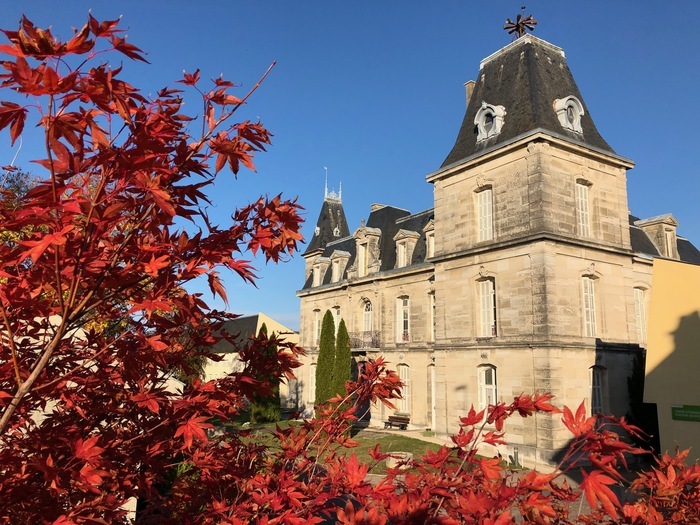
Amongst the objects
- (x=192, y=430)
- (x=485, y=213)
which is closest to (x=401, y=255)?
(x=485, y=213)

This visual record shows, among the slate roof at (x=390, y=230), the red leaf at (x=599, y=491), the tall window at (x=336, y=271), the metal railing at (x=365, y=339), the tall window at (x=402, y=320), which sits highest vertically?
the slate roof at (x=390, y=230)

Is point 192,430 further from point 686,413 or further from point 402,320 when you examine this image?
point 402,320

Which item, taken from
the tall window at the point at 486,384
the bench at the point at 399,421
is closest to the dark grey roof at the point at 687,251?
the tall window at the point at 486,384

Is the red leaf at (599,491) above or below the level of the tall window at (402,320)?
below

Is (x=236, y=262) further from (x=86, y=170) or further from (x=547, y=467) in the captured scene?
(x=547, y=467)

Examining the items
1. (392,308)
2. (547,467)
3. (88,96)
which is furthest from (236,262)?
(392,308)

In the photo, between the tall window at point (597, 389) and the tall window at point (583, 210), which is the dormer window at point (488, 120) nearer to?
the tall window at point (583, 210)

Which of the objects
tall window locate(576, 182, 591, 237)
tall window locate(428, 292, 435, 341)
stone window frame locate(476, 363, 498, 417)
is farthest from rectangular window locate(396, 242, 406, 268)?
tall window locate(576, 182, 591, 237)

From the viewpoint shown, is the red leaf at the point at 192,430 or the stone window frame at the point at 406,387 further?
the stone window frame at the point at 406,387

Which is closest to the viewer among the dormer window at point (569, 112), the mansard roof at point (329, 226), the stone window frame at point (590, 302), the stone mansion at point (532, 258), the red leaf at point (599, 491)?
the red leaf at point (599, 491)

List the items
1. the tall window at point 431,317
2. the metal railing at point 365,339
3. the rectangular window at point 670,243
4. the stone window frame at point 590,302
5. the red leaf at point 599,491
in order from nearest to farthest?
the red leaf at point 599,491, the stone window frame at point 590,302, the tall window at point 431,317, the rectangular window at point 670,243, the metal railing at point 365,339

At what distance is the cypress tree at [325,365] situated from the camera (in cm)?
2428

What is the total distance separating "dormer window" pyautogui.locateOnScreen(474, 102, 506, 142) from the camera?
1847 cm

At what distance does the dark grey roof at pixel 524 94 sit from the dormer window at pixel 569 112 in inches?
7.3
